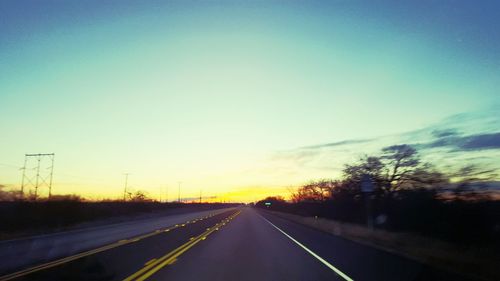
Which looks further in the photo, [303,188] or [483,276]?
[303,188]

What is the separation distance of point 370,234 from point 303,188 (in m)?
83.8

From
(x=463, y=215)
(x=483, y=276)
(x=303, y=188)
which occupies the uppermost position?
(x=303, y=188)

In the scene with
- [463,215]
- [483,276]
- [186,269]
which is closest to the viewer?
[483,276]

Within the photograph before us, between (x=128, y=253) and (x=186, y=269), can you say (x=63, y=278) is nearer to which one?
(x=186, y=269)

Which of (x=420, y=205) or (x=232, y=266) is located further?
(x=420, y=205)

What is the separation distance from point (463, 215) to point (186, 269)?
15.3 m

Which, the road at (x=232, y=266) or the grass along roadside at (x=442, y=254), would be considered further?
the grass along roadside at (x=442, y=254)

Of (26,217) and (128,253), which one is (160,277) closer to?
(128,253)

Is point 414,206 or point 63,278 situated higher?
point 414,206

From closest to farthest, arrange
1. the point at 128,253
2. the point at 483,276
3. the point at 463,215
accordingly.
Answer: the point at 483,276
the point at 128,253
the point at 463,215

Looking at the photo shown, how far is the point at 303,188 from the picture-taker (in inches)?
4412

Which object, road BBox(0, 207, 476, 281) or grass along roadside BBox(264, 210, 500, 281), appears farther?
grass along roadside BBox(264, 210, 500, 281)

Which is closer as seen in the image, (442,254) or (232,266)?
(232,266)

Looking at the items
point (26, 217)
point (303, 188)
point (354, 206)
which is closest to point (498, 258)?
point (354, 206)
